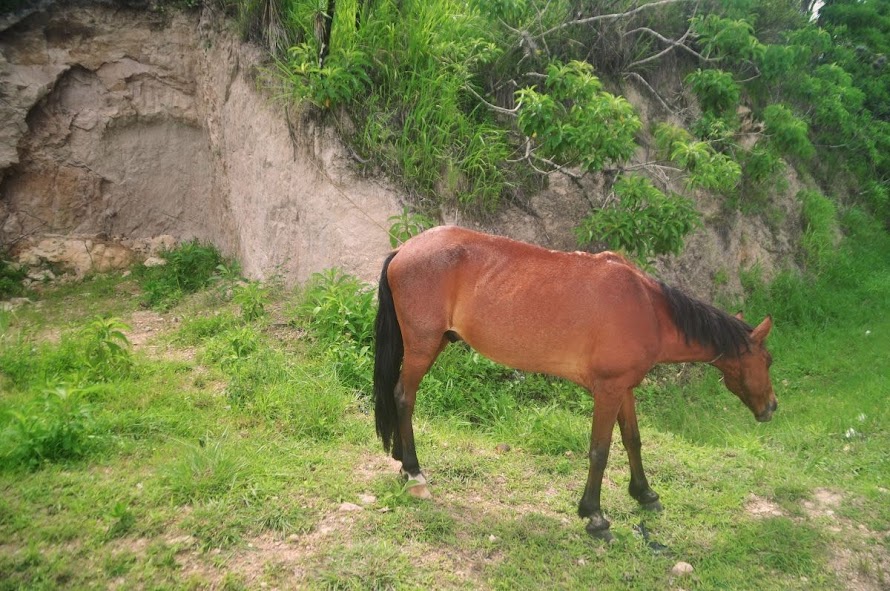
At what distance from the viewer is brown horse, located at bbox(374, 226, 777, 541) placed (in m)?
3.69

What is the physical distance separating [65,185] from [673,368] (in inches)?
282

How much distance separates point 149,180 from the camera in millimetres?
8062

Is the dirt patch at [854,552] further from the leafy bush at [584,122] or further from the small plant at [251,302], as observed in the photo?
the small plant at [251,302]

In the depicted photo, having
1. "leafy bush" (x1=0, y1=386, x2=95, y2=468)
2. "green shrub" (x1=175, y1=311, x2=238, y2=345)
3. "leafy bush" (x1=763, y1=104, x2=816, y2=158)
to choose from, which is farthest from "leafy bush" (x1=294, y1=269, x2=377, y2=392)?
"leafy bush" (x1=763, y1=104, x2=816, y2=158)

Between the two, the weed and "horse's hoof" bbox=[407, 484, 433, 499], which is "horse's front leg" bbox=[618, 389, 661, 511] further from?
the weed

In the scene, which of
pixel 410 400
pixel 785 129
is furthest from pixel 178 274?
pixel 785 129

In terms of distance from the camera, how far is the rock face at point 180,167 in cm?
673

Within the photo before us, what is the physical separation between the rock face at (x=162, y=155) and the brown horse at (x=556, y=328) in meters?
2.52

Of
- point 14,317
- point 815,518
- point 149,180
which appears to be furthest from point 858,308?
point 14,317

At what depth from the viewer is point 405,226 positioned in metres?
6.23

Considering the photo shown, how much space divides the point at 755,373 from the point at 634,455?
34.7 inches

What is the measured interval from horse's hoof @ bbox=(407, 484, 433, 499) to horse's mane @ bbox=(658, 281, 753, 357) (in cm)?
178

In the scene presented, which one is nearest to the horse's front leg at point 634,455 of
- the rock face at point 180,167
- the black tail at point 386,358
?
the black tail at point 386,358

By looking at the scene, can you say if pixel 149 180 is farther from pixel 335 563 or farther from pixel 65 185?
pixel 335 563
